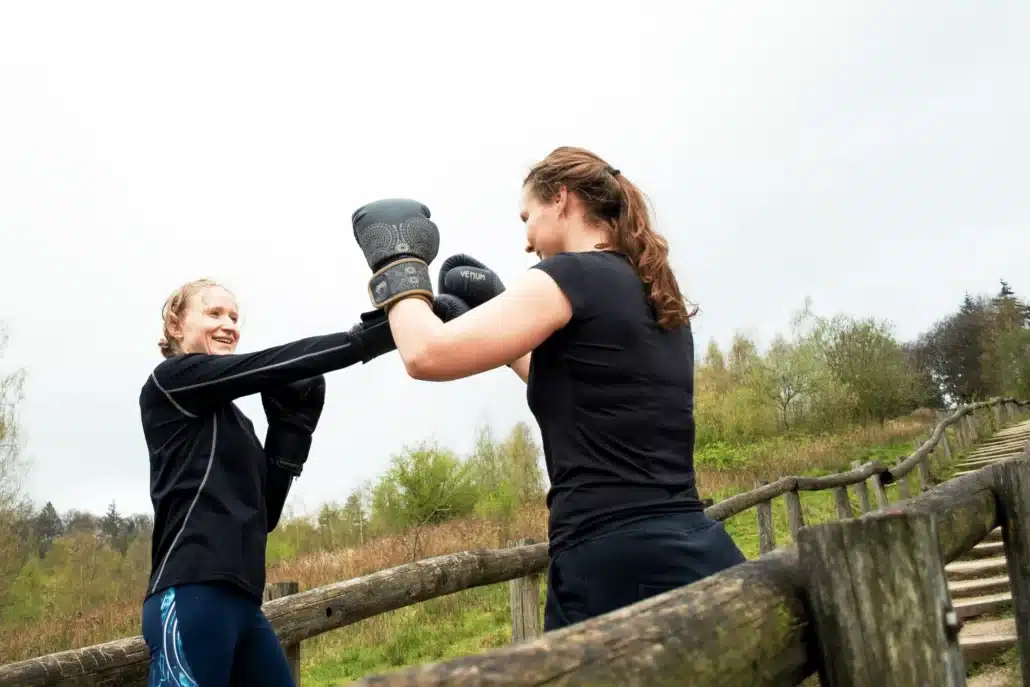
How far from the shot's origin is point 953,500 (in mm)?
2137

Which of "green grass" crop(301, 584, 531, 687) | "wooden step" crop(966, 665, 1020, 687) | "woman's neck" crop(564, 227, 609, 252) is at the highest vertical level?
"woman's neck" crop(564, 227, 609, 252)

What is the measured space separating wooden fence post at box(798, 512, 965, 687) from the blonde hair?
180 cm

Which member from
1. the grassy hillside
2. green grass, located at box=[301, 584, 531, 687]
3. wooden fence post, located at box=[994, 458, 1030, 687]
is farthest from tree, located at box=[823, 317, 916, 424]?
wooden fence post, located at box=[994, 458, 1030, 687]

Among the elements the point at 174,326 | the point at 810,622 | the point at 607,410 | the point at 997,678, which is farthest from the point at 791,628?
the point at 997,678

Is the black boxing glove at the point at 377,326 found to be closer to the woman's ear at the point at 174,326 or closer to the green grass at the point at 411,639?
the woman's ear at the point at 174,326

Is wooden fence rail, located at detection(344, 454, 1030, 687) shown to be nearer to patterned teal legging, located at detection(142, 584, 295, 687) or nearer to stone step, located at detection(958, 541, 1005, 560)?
patterned teal legging, located at detection(142, 584, 295, 687)

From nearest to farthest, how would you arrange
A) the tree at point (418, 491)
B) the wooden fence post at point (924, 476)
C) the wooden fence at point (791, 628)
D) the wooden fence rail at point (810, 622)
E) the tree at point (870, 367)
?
the wooden fence at point (791, 628) → the wooden fence rail at point (810, 622) → the wooden fence post at point (924, 476) → the tree at point (418, 491) → the tree at point (870, 367)

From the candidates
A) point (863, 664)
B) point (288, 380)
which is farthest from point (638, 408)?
point (288, 380)

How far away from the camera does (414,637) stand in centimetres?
863

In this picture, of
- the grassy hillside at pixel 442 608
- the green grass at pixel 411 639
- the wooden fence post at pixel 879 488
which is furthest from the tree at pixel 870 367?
the green grass at pixel 411 639

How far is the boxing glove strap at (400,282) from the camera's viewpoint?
1.80 meters

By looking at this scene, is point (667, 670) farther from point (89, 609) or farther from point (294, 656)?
point (89, 609)

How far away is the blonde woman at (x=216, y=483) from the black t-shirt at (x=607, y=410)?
0.63 m

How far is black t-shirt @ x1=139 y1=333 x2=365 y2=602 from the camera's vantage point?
2.03 meters
